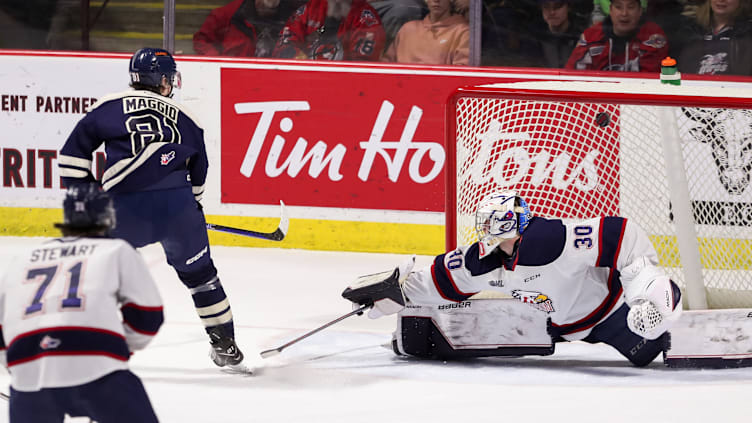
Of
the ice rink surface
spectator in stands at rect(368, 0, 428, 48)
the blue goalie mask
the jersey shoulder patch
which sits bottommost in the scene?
the ice rink surface

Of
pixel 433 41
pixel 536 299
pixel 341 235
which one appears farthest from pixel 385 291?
pixel 433 41

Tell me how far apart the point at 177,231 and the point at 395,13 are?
8.83 ft

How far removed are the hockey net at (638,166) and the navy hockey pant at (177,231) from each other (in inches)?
39.2

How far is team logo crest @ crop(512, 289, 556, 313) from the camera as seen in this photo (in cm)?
395

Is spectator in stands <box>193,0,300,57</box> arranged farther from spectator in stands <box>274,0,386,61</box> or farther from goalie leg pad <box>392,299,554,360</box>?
goalie leg pad <box>392,299,554,360</box>

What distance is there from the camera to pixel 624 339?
3.98 meters

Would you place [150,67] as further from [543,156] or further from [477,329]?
[543,156]

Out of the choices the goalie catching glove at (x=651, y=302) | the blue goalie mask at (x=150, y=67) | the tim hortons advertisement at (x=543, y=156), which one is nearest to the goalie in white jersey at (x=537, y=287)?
the goalie catching glove at (x=651, y=302)

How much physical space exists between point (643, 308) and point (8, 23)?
14.5 feet

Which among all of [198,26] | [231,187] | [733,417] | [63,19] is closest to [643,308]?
[733,417]

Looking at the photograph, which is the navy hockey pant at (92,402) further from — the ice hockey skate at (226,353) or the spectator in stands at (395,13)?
the spectator in stands at (395,13)

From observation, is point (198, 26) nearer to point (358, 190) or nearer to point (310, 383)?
point (358, 190)

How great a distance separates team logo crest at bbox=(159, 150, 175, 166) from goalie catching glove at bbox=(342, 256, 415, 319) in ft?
2.66

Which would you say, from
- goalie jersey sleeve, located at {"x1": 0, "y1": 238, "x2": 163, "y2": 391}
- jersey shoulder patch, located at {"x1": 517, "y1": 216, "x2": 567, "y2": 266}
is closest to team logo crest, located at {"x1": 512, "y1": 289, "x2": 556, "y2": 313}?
Result: jersey shoulder patch, located at {"x1": 517, "y1": 216, "x2": 567, "y2": 266}
